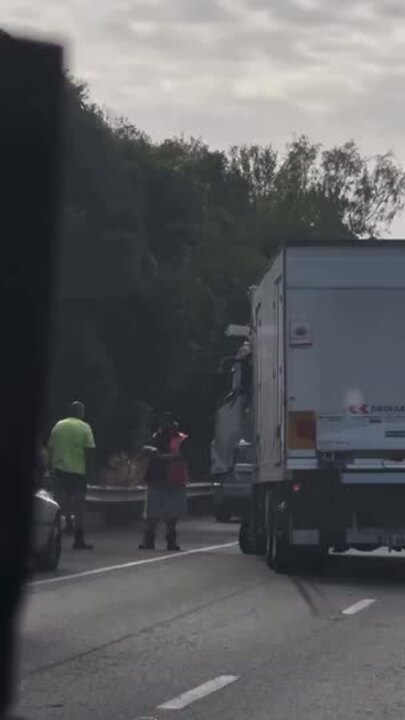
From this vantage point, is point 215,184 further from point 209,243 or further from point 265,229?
point 209,243

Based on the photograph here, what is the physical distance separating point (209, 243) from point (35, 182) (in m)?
42.9

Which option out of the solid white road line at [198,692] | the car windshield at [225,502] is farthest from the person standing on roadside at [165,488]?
the solid white road line at [198,692]

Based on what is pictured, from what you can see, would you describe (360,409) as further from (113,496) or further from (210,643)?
(113,496)

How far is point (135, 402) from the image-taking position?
49.7 meters

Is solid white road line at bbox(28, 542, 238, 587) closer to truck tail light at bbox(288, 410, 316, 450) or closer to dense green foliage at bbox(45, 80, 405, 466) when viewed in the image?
truck tail light at bbox(288, 410, 316, 450)

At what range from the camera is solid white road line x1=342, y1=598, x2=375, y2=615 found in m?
17.4

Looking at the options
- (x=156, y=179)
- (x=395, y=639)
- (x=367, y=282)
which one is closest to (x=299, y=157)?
(x=156, y=179)

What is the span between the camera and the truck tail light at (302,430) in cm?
2072

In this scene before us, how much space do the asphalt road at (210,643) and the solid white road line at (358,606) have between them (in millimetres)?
18

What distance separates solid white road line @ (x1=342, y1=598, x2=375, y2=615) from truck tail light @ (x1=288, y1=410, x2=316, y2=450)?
2.49m

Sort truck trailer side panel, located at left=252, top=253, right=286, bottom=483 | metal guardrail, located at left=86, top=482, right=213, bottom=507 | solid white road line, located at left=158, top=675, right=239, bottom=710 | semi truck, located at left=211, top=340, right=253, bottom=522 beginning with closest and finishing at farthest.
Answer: solid white road line, located at left=158, top=675, right=239, bottom=710, truck trailer side panel, located at left=252, top=253, right=286, bottom=483, semi truck, located at left=211, top=340, right=253, bottom=522, metal guardrail, located at left=86, top=482, right=213, bottom=507

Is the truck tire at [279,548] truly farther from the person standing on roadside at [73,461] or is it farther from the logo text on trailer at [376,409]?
the person standing on roadside at [73,461]

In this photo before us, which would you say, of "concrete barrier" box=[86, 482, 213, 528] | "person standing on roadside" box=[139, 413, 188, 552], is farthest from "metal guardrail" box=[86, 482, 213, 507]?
"person standing on roadside" box=[139, 413, 188, 552]

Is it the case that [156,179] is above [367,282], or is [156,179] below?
above
